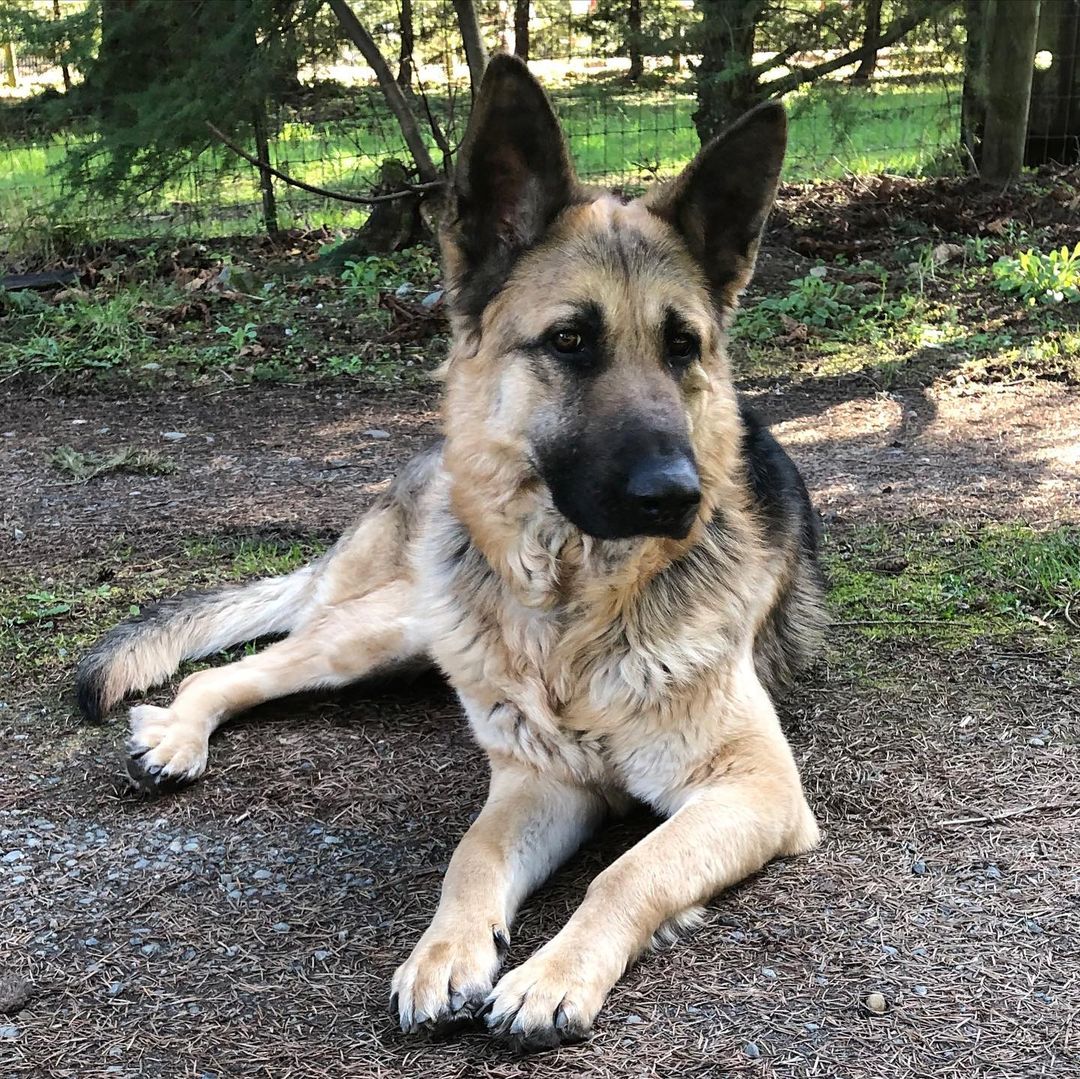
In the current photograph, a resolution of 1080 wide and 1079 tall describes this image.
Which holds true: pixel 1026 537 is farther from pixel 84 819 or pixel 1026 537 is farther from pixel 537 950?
pixel 84 819

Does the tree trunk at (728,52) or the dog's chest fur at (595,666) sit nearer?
the dog's chest fur at (595,666)

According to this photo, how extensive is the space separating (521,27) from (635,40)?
9.41 ft

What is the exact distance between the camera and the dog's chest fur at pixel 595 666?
325 cm

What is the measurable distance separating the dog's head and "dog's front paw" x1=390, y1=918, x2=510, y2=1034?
3.63 feet

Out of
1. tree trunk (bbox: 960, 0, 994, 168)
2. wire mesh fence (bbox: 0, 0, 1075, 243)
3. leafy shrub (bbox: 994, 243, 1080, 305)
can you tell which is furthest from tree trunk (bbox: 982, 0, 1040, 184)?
leafy shrub (bbox: 994, 243, 1080, 305)

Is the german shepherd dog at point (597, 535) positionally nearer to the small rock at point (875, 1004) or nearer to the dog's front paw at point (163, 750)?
the dog's front paw at point (163, 750)

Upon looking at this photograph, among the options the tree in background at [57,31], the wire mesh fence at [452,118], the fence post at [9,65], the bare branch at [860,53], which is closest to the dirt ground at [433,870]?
the bare branch at [860,53]

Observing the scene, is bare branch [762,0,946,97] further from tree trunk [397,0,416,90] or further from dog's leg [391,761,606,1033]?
dog's leg [391,761,606,1033]

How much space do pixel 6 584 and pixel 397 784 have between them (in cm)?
243

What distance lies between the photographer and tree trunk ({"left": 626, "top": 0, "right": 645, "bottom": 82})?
28.9 ft

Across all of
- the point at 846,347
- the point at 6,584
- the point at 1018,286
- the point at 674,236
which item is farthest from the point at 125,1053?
the point at 1018,286

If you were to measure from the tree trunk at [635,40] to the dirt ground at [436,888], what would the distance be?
597 centimetres

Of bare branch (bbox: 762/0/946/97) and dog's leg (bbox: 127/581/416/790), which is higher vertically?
bare branch (bbox: 762/0/946/97)

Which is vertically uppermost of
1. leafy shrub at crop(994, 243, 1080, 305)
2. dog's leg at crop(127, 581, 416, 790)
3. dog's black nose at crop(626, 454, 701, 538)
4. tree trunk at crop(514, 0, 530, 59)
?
tree trunk at crop(514, 0, 530, 59)
